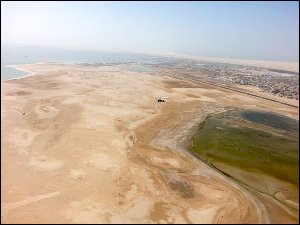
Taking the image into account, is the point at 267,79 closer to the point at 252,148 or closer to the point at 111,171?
the point at 252,148

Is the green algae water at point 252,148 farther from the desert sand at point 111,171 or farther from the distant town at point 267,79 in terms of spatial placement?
the distant town at point 267,79

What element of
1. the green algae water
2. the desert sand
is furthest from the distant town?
the desert sand

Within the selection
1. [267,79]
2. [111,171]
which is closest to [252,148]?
[111,171]

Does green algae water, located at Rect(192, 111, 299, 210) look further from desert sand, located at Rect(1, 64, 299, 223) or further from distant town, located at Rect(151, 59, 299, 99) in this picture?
distant town, located at Rect(151, 59, 299, 99)

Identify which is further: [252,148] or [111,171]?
[252,148]

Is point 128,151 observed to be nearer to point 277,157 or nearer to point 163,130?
point 163,130

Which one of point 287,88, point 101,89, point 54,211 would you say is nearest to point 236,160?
point 54,211

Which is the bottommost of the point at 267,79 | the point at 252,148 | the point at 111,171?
the point at 111,171
